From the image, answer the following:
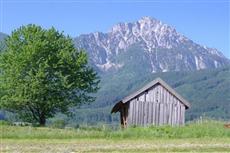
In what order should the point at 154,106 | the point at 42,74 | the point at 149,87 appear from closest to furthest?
1. the point at 149,87
2. the point at 154,106
3. the point at 42,74

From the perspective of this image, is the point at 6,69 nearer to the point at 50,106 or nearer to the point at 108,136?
the point at 50,106

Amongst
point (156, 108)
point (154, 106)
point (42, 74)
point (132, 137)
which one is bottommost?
point (132, 137)

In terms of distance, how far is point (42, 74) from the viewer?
2512 inches

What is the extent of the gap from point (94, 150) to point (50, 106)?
36462 mm

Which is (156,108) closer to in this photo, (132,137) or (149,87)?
(149,87)

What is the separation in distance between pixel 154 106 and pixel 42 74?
1386 centimetres

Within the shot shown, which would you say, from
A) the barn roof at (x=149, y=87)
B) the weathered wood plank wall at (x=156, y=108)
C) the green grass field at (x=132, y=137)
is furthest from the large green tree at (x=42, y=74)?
the green grass field at (x=132, y=137)

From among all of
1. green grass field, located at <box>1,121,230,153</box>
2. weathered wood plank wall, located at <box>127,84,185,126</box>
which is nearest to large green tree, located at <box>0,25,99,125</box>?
weathered wood plank wall, located at <box>127,84,185,126</box>

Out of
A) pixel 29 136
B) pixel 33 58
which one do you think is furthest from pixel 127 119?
pixel 29 136

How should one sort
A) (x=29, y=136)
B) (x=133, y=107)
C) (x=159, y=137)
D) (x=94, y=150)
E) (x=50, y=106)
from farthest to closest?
(x=50, y=106) → (x=133, y=107) → (x=159, y=137) → (x=29, y=136) → (x=94, y=150)

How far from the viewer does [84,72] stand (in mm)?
67562

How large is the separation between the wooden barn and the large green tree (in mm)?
8108

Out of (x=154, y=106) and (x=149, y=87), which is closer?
(x=149, y=87)

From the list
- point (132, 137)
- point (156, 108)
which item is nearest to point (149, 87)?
point (156, 108)
